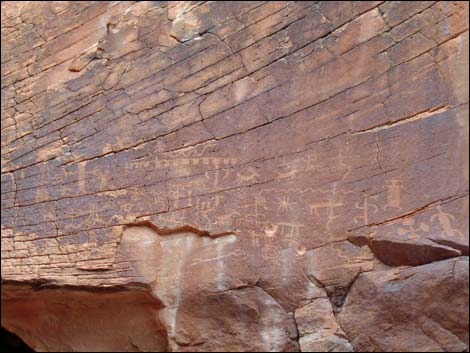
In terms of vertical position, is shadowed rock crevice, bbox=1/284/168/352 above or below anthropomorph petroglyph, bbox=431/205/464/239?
below

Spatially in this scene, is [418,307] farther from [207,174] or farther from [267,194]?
[207,174]

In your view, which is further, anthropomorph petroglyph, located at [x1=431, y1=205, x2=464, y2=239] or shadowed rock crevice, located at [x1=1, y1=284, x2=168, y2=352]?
shadowed rock crevice, located at [x1=1, y1=284, x2=168, y2=352]

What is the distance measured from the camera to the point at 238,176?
7.10 feet

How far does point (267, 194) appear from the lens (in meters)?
2.11

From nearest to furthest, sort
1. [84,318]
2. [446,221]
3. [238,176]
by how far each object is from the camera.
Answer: [446,221] < [238,176] < [84,318]

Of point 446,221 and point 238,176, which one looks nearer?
point 446,221

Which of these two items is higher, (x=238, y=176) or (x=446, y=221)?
(x=238, y=176)

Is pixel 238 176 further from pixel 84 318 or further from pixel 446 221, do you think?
pixel 84 318

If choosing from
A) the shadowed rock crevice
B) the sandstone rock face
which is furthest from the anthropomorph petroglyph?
the shadowed rock crevice

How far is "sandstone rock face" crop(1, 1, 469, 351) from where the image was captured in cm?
192

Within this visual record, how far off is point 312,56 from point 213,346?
1.15m

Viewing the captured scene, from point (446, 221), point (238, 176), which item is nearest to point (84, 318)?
point (238, 176)

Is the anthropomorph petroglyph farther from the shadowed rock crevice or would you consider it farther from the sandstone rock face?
the shadowed rock crevice

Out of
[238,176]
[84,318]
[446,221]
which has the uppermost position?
[238,176]
